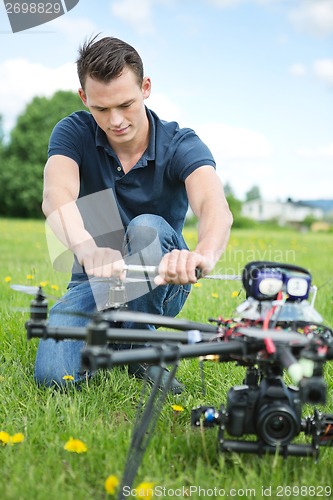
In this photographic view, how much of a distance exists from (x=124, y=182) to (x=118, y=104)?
55cm

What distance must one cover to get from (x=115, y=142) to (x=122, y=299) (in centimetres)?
142

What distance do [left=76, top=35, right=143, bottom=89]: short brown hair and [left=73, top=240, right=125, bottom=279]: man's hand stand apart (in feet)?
3.39

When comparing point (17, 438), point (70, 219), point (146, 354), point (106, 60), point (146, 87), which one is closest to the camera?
point (146, 354)

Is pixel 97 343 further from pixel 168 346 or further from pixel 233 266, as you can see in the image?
pixel 233 266

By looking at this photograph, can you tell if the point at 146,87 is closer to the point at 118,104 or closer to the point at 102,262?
the point at 118,104

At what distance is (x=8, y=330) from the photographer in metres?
3.88

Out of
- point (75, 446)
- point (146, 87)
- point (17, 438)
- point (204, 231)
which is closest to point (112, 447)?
point (75, 446)

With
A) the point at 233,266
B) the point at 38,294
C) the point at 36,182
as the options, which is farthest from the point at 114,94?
the point at 36,182

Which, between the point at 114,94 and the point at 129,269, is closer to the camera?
the point at 129,269

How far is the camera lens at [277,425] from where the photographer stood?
2.02m

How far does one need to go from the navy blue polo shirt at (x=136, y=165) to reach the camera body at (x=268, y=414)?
1635 mm

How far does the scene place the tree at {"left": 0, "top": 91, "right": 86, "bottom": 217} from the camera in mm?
39875

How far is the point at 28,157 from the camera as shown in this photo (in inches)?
1618

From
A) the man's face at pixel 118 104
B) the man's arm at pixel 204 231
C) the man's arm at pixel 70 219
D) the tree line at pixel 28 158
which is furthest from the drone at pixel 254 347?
the tree line at pixel 28 158
